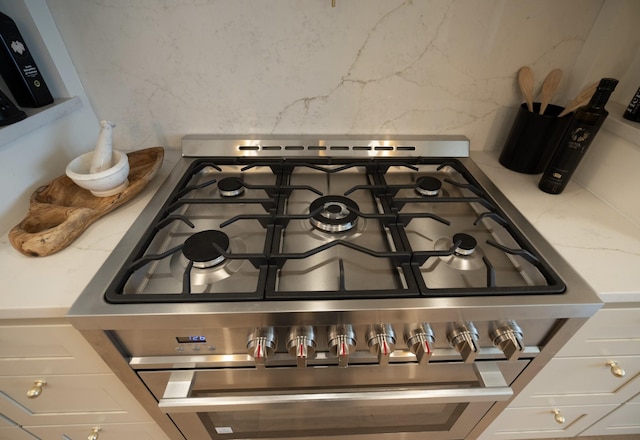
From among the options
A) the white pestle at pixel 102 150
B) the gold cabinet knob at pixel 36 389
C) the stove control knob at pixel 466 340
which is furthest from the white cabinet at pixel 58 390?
the stove control knob at pixel 466 340

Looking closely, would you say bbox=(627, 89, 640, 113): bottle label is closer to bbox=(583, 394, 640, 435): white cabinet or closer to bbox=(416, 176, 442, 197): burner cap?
bbox=(416, 176, 442, 197): burner cap

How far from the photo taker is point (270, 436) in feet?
2.57

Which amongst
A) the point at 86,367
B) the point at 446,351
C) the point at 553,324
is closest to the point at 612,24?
the point at 553,324

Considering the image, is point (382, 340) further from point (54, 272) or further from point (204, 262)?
point (54, 272)

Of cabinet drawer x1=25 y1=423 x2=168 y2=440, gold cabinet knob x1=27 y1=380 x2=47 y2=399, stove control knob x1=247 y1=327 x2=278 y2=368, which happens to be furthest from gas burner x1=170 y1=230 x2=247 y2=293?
cabinet drawer x1=25 y1=423 x2=168 y2=440

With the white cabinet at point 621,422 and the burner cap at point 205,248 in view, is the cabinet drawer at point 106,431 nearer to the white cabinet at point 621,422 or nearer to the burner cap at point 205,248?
the burner cap at point 205,248

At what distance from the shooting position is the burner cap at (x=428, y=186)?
79cm

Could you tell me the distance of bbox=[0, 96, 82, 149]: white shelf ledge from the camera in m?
0.64

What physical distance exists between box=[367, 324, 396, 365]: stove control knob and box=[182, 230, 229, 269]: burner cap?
0.32 m

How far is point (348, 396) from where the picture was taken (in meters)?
0.62

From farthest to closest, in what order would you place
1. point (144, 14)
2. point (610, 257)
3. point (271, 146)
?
point (271, 146), point (144, 14), point (610, 257)

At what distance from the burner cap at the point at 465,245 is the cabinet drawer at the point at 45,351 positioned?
76cm

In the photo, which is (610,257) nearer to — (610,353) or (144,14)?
(610,353)

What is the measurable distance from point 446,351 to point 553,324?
0.68ft
